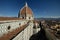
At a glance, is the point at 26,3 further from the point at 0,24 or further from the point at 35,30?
the point at 0,24

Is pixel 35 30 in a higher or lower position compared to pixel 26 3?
lower

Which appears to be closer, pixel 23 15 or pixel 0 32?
pixel 0 32

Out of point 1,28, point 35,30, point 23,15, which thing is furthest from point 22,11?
point 1,28

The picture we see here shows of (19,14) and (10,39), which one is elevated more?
(19,14)

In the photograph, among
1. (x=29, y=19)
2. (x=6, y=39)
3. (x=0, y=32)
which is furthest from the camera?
(x=29, y=19)

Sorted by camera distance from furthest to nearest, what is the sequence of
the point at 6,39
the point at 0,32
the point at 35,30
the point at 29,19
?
the point at 29,19 → the point at 35,30 → the point at 0,32 → the point at 6,39

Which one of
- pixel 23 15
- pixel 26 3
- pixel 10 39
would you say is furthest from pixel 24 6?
pixel 10 39

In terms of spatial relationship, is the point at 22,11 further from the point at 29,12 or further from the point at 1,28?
the point at 1,28

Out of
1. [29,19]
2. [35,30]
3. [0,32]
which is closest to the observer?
[0,32]

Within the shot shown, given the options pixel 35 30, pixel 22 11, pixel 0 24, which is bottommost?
pixel 35 30
